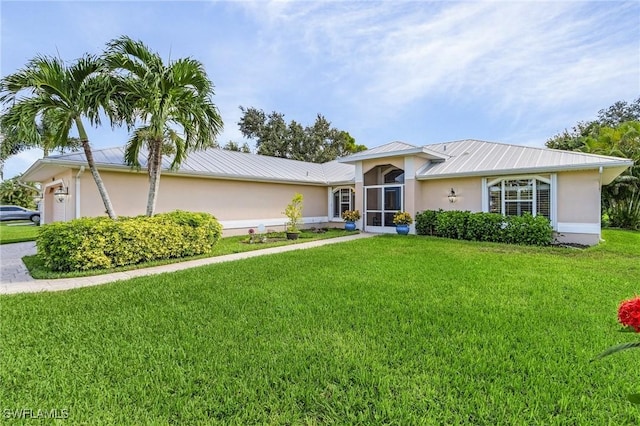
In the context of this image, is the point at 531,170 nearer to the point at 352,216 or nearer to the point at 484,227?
the point at 484,227

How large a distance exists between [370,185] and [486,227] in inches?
252

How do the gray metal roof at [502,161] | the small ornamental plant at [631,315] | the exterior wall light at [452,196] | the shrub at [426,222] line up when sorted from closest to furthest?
1. the small ornamental plant at [631,315]
2. the gray metal roof at [502,161]
3. the exterior wall light at [452,196]
4. the shrub at [426,222]

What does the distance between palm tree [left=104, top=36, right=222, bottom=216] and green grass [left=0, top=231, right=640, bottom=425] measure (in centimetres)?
512

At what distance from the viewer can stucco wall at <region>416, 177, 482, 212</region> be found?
13.9 metres

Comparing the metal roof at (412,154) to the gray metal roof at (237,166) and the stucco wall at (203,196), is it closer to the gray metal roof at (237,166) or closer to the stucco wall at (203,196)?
the gray metal roof at (237,166)

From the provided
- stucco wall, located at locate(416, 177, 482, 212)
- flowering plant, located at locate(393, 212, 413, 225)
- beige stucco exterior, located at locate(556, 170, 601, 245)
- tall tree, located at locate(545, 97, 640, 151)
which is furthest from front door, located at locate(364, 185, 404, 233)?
tall tree, located at locate(545, 97, 640, 151)

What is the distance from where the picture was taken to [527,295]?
5785mm

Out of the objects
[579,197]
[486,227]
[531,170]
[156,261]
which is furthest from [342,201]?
[156,261]

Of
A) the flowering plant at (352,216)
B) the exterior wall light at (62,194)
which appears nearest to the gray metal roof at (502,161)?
the flowering plant at (352,216)

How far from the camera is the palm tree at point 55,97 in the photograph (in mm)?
8133

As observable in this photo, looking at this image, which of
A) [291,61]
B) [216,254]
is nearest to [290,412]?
[216,254]

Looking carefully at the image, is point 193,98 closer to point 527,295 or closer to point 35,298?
point 35,298

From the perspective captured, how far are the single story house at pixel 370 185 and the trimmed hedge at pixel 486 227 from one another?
2.59ft

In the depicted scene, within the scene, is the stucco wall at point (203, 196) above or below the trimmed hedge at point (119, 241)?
above
